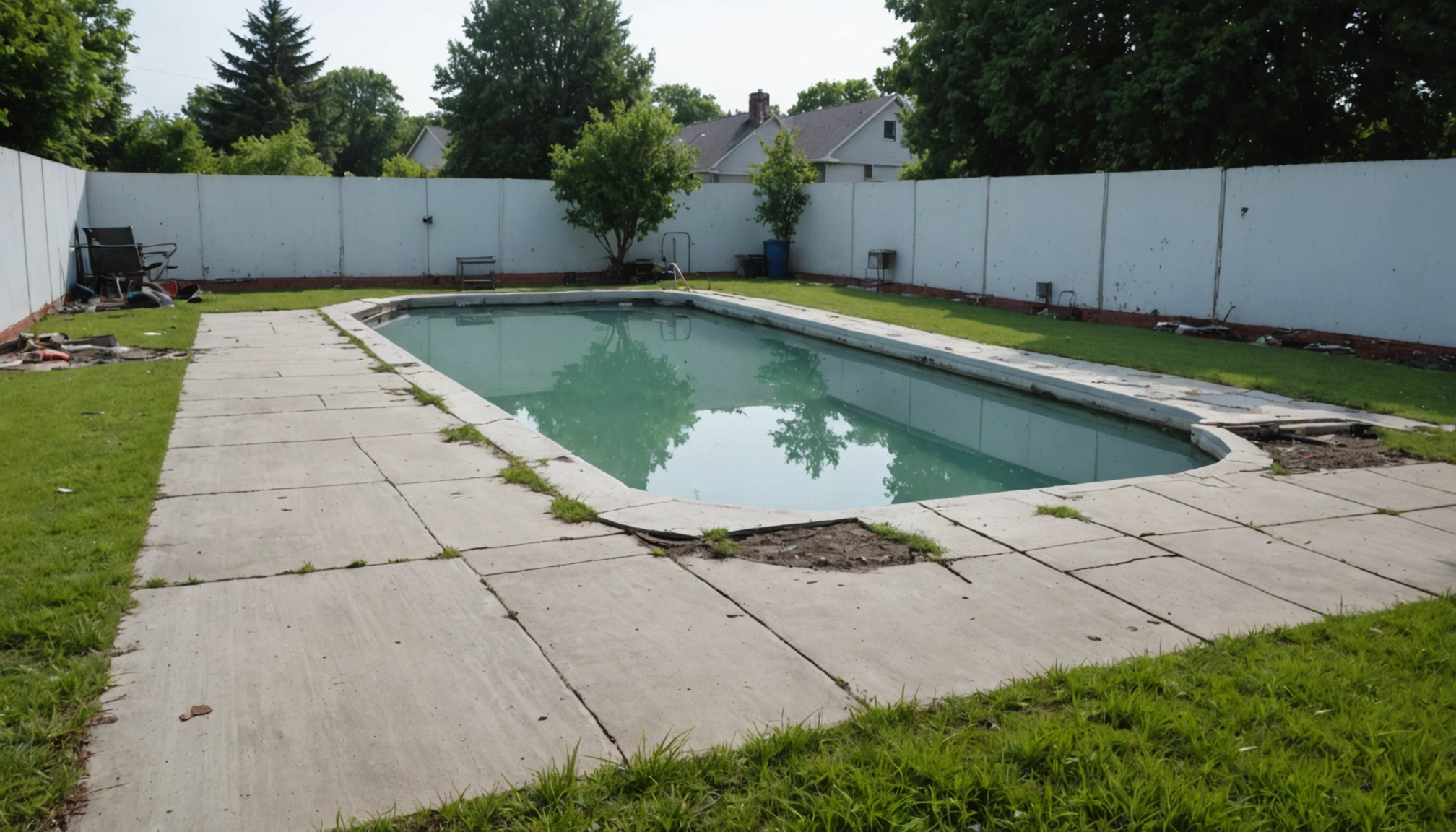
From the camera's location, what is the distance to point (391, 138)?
5559 centimetres

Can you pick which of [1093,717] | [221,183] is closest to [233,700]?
[1093,717]

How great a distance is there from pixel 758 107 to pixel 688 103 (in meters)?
35.1

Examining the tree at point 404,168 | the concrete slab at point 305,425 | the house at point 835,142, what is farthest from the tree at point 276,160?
the house at point 835,142

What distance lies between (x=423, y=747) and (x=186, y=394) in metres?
5.68

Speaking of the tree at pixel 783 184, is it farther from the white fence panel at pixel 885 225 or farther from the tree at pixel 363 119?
the tree at pixel 363 119

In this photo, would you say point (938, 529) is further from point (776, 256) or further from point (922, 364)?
point (776, 256)

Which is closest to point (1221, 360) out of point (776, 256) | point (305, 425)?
point (305, 425)

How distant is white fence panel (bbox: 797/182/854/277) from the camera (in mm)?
18969

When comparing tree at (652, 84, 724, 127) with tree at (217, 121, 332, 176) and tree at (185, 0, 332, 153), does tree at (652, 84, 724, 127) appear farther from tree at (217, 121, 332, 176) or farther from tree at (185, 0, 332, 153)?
tree at (217, 121, 332, 176)

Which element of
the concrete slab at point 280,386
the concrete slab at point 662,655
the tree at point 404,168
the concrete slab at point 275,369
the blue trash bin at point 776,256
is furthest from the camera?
the tree at point 404,168

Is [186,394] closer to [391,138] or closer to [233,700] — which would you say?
[233,700]

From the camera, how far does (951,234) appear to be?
1617cm

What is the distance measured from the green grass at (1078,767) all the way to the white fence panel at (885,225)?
49.0 ft

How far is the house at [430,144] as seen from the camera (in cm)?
5134
